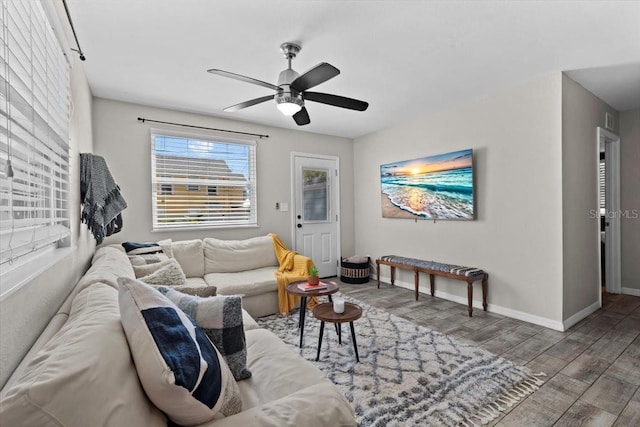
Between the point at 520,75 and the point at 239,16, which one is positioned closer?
the point at 239,16

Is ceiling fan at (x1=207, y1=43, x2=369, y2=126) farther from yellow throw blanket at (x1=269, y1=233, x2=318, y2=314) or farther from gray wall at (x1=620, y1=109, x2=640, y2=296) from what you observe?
gray wall at (x1=620, y1=109, x2=640, y2=296)

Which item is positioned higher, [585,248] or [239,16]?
[239,16]

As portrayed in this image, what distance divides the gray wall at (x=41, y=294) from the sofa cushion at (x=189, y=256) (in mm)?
1161

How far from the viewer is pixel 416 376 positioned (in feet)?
7.02

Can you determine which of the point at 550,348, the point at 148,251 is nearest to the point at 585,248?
the point at 550,348

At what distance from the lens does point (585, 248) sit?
10.6 ft

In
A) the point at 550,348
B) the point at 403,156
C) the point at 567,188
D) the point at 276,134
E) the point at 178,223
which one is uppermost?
the point at 276,134

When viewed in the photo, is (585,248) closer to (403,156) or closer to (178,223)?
(403,156)

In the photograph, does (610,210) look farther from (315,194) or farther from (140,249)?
(140,249)

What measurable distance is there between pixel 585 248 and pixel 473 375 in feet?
7.23

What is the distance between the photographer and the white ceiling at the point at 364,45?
198cm

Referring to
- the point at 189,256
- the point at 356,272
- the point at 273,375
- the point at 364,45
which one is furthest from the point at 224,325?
the point at 356,272

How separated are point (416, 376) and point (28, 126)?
2539mm

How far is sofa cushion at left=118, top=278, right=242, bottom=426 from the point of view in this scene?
0.80m
